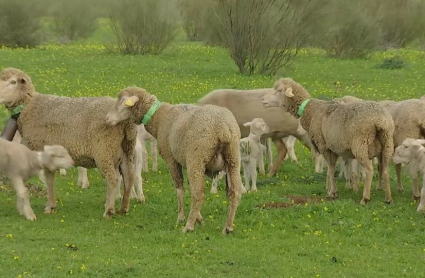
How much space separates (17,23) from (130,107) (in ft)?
95.7

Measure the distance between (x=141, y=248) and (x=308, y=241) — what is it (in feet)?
7.13

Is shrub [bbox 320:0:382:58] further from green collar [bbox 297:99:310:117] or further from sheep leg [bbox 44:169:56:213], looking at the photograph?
sheep leg [bbox 44:169:56:213]

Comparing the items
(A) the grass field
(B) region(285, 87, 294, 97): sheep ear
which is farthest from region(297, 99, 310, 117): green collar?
(A) the grass field

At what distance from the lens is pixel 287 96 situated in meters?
12.6

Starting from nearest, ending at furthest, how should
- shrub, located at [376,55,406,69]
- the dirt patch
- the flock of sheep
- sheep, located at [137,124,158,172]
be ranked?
the flock of sheep → the dirt patch → sheep, located at [137,124,158,172] → shrub, located at [376,55,406,69]

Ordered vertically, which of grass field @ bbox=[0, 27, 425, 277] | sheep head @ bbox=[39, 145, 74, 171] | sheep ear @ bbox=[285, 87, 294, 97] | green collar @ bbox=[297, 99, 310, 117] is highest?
sheep ear @ bbox=[285, 87, 294, 97]

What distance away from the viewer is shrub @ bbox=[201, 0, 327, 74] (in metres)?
26.1

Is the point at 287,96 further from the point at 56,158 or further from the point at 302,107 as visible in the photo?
the point at 56,158

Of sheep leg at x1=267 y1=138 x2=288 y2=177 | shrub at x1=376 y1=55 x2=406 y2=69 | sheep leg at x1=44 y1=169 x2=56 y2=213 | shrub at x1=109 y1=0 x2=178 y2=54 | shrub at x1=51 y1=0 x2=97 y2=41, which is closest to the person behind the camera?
sheep leg at x1=44 y1=169 x2=56 y2=213

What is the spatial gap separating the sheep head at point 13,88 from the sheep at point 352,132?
442cm

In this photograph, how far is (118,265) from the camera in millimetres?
8164

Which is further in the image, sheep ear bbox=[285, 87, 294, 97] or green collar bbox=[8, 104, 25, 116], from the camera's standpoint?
sheep ear bbox=[285, 87, 294, 97]

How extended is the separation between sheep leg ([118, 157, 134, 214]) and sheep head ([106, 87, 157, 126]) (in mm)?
729

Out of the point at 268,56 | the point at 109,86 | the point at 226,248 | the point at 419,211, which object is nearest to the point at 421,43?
the point at 268,56
